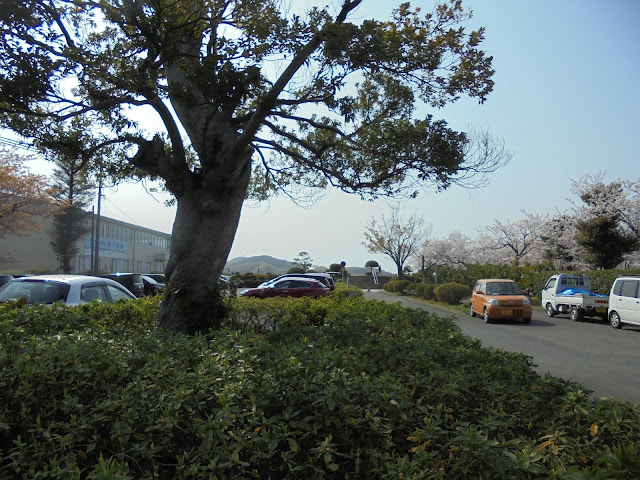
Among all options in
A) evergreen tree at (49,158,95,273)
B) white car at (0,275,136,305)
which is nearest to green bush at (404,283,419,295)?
evergreen tree at (49,158,95,273)

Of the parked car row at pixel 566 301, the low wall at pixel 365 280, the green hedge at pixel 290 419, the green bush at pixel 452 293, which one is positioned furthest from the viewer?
the low wall at pixel 365 280

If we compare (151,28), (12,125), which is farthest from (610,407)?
(12,125)

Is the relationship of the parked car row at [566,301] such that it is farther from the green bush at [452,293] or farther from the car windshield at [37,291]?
the car windshield at [37,291]

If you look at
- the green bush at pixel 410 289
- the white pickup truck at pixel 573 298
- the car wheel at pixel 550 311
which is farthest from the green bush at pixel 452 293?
the green bush at pixel 410 289

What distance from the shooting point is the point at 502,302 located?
59.9ft

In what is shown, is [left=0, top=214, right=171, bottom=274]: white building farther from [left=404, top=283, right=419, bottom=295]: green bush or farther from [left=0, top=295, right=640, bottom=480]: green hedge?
[left=0, top=295, right=640, bottom=480]: green hedge

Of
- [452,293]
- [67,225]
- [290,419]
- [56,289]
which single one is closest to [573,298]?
[452,293]

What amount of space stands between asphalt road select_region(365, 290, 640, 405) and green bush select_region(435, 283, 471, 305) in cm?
654

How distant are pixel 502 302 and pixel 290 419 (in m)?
17.1

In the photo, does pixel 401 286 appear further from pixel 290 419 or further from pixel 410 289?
pixel 290 419

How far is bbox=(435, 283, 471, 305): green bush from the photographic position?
27203 millimetres

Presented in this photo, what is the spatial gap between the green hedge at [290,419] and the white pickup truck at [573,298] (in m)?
17.8

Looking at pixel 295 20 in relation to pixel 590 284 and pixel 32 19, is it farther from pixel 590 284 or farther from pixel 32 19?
pixel 590 284

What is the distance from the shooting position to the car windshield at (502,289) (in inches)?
763
